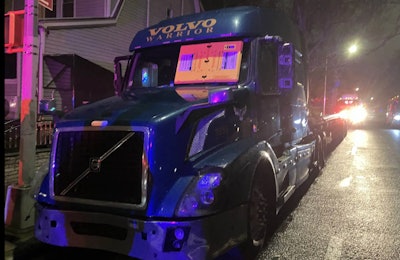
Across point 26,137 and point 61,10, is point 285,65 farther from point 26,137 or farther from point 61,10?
point 61,10

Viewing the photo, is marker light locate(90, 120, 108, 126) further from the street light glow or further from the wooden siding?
the street light glow

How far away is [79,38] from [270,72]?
989 cm

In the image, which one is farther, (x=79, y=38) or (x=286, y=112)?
(x=79, y=38)

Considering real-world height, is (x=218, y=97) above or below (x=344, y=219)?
above

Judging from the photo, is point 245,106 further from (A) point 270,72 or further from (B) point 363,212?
(B) point 363,212

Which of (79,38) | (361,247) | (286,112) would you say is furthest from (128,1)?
(361,247)

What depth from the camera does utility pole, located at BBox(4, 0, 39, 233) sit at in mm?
5293

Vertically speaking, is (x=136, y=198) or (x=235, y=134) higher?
(x=235, y=134)

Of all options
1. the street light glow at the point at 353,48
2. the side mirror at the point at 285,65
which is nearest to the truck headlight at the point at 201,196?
the side mirror at the point at 285,65

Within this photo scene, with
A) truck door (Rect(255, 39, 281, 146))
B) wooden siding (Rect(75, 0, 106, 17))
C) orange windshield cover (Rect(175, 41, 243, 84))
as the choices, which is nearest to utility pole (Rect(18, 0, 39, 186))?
orange windshield cover (Rect(175, 41, 243, 84))

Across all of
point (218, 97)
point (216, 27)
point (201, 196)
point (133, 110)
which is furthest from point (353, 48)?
point (201, 196)

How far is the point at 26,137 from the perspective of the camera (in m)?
5.30

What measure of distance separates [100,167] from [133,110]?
65 centimetres

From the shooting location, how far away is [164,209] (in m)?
3.76
